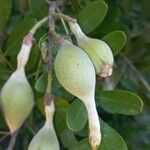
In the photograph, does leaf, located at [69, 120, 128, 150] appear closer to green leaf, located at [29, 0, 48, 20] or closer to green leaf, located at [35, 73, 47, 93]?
green leaf, located at [35, 73, 47, 93]

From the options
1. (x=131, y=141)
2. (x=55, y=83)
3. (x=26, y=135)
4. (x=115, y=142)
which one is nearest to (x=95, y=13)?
(x=55, y=83)

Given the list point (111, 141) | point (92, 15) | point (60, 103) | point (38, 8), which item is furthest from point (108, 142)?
point (38, 8)

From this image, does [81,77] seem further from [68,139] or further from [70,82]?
[68,139]

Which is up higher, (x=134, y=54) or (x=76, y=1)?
(x=76, y=1)

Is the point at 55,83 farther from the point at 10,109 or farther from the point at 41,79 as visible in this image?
the point at 10,109

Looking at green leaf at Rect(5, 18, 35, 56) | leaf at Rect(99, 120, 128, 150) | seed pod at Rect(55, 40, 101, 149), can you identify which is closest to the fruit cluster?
seed pod at Rect(55, 40, 101, 149)

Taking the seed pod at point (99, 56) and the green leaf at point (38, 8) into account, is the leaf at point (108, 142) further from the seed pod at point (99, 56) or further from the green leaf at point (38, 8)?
the green leaf at point (38, 8)

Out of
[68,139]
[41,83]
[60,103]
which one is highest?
[41,83]
